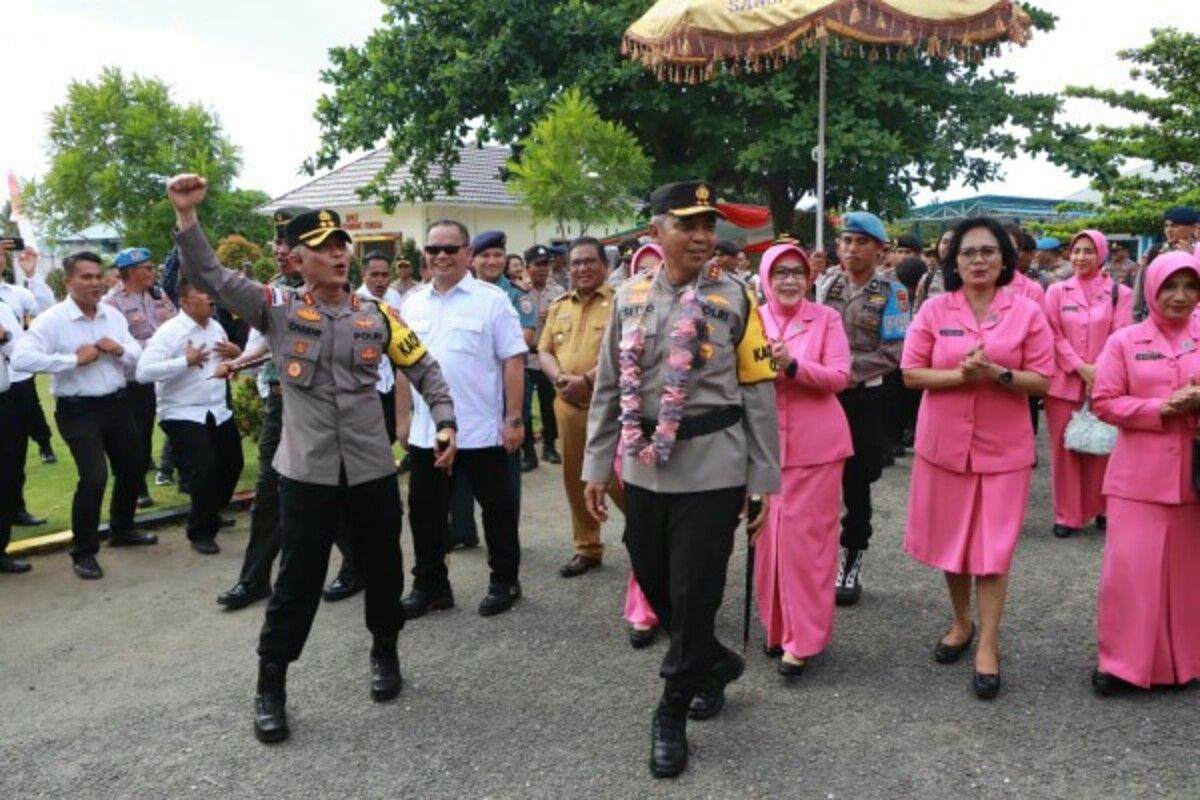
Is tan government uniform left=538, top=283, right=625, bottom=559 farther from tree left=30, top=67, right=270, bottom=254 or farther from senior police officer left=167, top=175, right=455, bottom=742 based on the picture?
tree left=30, top=67, right=270, bottom=254

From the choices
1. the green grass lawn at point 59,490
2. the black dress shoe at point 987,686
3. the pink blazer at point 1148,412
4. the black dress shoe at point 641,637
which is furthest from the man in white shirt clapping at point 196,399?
the pink blazer at point 1148,412

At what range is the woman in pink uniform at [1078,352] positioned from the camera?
6535 mm

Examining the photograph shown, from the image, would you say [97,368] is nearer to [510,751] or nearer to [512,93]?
[510,751]

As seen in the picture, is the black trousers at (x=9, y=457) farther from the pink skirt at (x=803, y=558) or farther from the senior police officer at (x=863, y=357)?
the senior police officer at (x=863, y=357)

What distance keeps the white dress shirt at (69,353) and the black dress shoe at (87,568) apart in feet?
3.50

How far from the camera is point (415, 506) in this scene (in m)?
5.25

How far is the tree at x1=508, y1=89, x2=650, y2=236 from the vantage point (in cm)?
1522

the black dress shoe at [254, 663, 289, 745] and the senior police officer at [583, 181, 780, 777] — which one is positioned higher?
the senior police officer at [583, 181, 780, 777]

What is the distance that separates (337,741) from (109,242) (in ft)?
229

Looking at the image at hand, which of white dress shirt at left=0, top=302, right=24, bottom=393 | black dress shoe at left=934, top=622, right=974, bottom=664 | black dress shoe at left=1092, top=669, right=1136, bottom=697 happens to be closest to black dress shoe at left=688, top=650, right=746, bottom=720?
black dress shoe at left=934, top=622, right=974, bottom=664

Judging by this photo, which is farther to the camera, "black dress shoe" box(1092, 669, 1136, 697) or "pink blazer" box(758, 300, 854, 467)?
"pink blazer" box(758, 300, 854, 467)

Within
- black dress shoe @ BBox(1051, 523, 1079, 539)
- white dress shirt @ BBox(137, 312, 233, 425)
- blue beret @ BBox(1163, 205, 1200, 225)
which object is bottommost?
black dress shoe @ BBox(1051, 523, 1079, 539)

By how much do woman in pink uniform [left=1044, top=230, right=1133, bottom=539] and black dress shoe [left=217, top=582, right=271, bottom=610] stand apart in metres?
5.31

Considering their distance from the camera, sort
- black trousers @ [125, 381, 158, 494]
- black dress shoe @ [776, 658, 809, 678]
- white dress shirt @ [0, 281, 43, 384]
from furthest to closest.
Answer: white dress shirt @ [0, 281, 43, 384], black trousers @ [125, 381, 158, 494], black dress shoe @ [776, 658, 809, 678]
